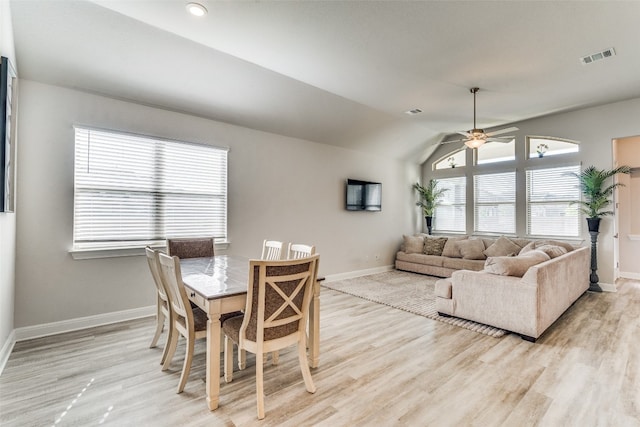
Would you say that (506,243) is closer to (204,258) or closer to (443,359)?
(443,359)

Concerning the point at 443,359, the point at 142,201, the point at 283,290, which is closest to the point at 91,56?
the point at 142,201

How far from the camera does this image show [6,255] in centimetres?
268

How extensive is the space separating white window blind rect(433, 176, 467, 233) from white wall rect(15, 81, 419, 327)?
2203mm

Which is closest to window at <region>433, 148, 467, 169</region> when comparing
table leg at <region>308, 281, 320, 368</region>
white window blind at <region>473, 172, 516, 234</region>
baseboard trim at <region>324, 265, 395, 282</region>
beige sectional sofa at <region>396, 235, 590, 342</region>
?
white window blind at <region>473, 172, 516, 234</region>

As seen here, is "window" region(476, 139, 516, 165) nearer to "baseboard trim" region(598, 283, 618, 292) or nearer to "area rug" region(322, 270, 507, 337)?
"baseboard trim" region(598, 283, 618, 292)

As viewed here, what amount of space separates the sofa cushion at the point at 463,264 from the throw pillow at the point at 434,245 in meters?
0.44

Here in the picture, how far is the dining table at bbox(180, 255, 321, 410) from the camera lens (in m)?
2.01

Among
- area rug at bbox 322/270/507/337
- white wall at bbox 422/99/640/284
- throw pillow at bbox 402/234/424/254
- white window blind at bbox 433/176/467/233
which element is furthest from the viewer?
white window blind at bbox 433/176/467/233

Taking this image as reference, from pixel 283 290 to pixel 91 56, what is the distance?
124 inches

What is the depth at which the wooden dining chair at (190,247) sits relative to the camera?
3451 mm

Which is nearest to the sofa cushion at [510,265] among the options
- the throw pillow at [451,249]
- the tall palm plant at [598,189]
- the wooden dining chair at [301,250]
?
the wooden dining chair at [301,250]

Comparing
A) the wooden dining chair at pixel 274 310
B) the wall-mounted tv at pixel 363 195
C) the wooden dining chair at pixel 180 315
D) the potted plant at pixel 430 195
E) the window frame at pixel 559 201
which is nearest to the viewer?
the wooden dining chair at pixel 274 310

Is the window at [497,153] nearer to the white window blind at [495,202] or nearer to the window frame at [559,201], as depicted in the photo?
the white window blind at [495,202]

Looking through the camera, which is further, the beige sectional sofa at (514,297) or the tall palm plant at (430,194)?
the tall palm plant at (430,194)
